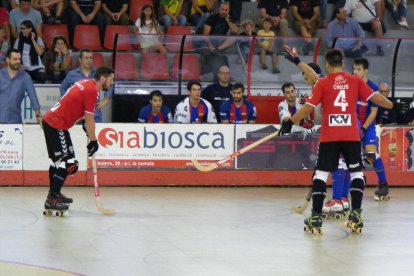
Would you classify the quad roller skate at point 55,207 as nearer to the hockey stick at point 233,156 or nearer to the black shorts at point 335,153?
the hockey stick at point 233,156

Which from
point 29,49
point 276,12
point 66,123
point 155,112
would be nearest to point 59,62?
point 29,49

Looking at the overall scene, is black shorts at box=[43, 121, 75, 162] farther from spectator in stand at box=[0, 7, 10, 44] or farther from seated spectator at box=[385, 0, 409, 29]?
seated spectator at box=[385, 0, 409, 29]

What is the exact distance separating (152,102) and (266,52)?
256cm

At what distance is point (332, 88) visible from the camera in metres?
11.9

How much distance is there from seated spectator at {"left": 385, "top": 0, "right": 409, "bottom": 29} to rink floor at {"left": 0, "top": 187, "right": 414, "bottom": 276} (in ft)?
24.7

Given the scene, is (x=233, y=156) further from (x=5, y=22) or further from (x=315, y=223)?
(x=5, y=22)

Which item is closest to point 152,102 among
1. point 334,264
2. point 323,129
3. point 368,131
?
point 368,131

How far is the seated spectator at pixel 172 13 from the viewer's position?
2119cm

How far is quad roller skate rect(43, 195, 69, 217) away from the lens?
1349 centimetres

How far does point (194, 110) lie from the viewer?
1764 centimetres

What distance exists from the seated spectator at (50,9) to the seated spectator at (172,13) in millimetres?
2044

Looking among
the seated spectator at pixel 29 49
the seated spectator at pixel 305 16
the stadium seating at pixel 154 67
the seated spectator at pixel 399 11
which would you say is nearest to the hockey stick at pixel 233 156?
the stadium seating at pixel 154 67

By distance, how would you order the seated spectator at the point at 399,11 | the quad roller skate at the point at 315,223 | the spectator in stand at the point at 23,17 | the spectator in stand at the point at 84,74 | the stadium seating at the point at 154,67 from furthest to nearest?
the seated spectator at the point at 399,11 → the spectator in stand at the point at 23,17 → the stadium seating at the point at 154,67 → the spectator in stand at the point at 84,74 → the quad roller skate at the point at 315,223

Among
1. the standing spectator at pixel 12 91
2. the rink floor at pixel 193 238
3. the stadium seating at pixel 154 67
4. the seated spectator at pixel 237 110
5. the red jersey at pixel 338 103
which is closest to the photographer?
the rink floor at pixel 193 238
